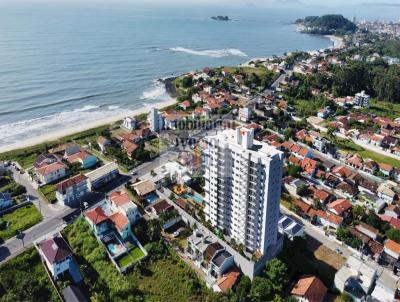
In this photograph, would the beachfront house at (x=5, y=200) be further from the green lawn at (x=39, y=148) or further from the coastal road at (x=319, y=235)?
the coastal road at (x=319, y=235)

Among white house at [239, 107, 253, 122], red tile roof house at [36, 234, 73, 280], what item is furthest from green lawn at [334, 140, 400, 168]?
red tile roof house at [36, 234, 73, 280]

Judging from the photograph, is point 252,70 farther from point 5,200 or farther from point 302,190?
point 5,200

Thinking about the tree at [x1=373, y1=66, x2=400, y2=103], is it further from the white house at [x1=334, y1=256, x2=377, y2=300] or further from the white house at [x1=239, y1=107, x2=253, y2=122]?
the white house at [x1=334, y1=256, x2=377, y2=300]

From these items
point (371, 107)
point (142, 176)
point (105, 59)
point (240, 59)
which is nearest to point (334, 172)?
point (142, 176)

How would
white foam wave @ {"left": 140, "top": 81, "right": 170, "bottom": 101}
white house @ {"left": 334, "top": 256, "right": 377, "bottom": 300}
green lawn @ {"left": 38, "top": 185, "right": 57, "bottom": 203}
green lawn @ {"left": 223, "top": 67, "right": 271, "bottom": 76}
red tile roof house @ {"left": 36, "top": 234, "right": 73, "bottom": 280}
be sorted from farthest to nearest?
green lawn @ {"left": 223, "top": 67, "right": 271, "bottom": 76}, white foam wave @ {"left": 140, "top": 81, "right": 170, "bottom": 101}, green lawn @ {"left": 38, "top": 185, "right": 57, "bottom": 203}, red tile roof house @ {"left": 36, "top": 234, "right": 73, "bottom": 280}, white house @ {"left": 334, "top": 256, "right": 377, "bottom": 300}

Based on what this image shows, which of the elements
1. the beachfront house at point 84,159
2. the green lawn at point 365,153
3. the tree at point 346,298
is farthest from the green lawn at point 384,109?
the beachfront house at point 84,159
